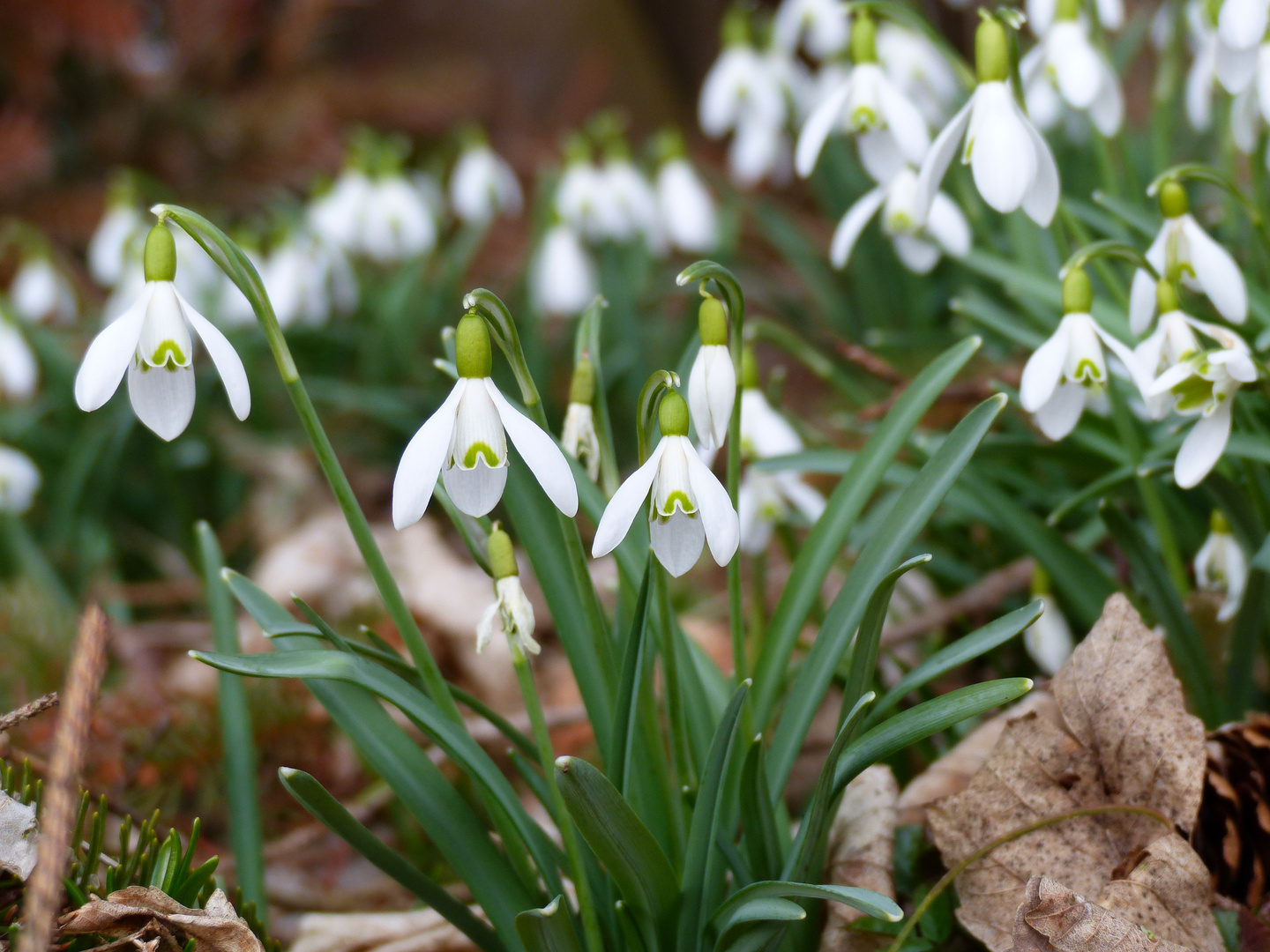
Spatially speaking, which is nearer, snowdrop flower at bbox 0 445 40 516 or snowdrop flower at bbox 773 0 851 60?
snowdrop flower at bbox 0 445 40 516

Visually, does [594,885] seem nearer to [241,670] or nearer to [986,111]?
[241,670]

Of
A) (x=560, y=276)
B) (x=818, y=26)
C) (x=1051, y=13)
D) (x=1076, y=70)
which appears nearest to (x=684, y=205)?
(x=560, y=276)

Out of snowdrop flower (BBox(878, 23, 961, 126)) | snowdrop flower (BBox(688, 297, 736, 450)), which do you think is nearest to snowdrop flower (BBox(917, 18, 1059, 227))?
snowdrop flower (BBox(688, 297, 736, 450))

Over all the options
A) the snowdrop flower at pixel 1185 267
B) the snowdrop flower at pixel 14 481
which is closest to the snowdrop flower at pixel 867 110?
the snowdrop flower at pixel 1185 267

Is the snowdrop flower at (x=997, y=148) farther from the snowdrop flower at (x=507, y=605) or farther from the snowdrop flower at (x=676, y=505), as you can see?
the snowdrop flower at (x=507, y=605)

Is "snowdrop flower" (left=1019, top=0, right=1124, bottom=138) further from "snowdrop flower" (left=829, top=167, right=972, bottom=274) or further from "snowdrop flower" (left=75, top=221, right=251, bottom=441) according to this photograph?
"snowdrop flower" (left=75, top=221, right=251, bottom=441)

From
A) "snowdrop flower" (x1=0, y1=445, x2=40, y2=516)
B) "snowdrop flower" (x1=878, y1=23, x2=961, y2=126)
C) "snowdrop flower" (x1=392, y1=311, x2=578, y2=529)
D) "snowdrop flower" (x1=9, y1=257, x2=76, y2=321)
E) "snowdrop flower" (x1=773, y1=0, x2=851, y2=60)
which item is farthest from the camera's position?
"snowdrop flower" (x1=773, y1=0, x2=851, y2=60)

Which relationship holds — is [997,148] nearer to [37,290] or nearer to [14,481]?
[14,481]
